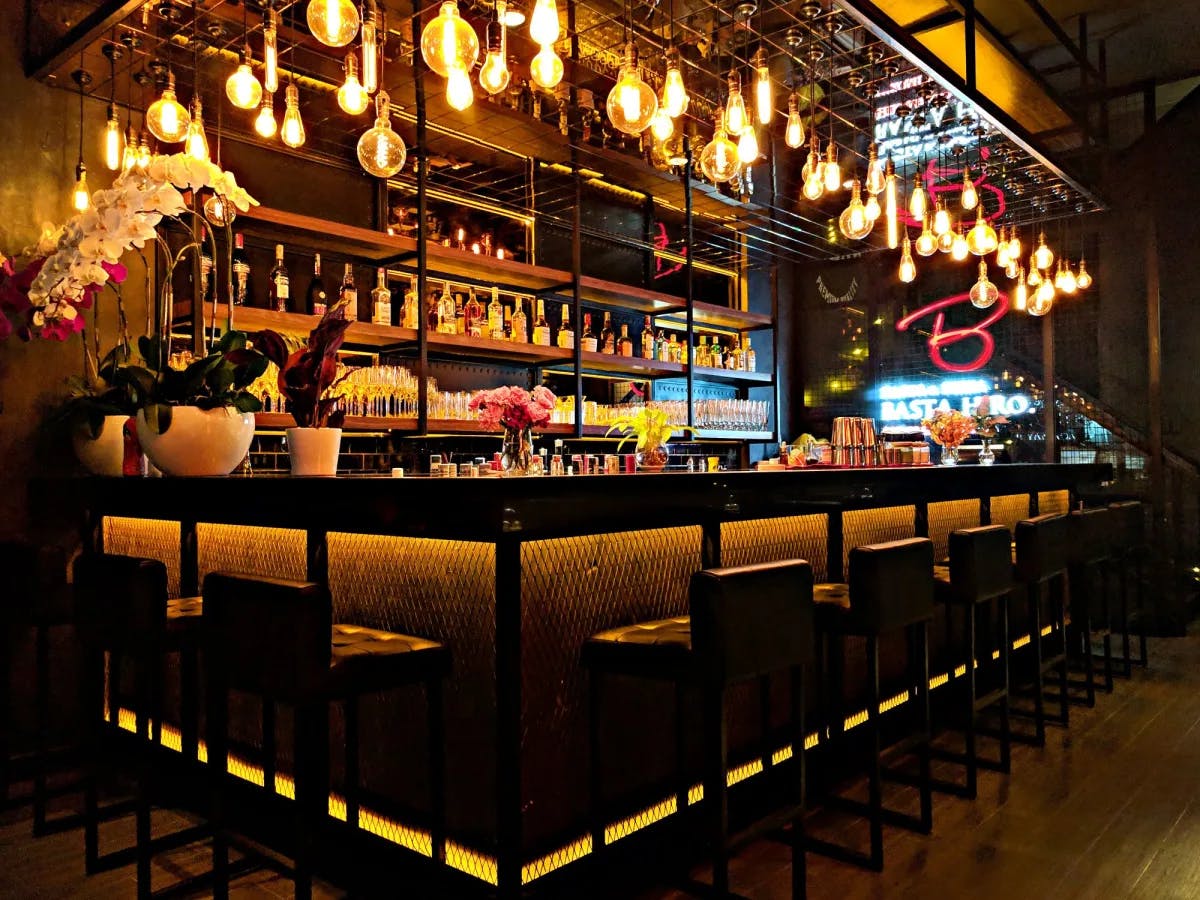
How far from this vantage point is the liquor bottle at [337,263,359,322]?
4.40 metres

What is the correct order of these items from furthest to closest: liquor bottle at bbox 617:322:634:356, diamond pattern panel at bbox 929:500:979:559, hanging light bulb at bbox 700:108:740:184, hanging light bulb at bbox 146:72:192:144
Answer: liquor bottle at bbox 617:322:634:356, diamond pattern panel at bbox 929:500:979:559, hanging light bulb at bbox 700:108:740:184, hanging light bulb at bbox 146:72:192:144

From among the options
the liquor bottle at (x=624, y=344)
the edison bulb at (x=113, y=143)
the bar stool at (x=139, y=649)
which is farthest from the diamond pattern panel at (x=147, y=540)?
the liquor bottle at (x=624, y=344)

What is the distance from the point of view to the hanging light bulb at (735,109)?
3.14 m

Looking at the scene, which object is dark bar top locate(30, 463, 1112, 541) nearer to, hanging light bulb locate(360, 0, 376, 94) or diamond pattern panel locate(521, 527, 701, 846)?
diamond pattern panel locate(521, 527, 701, 846)

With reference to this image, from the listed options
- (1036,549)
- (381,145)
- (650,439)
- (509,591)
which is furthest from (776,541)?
(381,145)

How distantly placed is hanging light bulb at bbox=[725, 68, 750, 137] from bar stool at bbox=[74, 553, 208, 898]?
2.44 m

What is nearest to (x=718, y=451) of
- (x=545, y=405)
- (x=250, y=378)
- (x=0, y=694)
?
(x=545, y=405)

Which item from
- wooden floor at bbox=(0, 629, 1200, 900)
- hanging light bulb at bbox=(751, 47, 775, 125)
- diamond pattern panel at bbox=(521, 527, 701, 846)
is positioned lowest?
wooden floor at bbox=(0, 629, 1200, 900)

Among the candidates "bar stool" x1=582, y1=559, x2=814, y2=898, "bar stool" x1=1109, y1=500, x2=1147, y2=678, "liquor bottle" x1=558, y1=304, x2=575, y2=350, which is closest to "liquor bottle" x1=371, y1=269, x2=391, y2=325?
"liquor bottle" x1=558, y1=304, x2=575, y2=350

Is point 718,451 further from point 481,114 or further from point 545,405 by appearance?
point 545,405

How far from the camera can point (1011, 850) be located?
8.71ft

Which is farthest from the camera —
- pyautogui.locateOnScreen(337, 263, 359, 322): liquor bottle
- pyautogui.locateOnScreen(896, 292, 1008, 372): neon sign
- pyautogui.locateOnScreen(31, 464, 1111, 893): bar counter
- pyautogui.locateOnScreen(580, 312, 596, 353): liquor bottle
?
pyautogui.locateOnScreen(896, 292, 1008, 372): neon sign

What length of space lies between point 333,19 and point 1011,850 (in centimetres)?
325

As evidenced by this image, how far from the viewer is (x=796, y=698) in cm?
223
